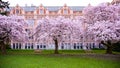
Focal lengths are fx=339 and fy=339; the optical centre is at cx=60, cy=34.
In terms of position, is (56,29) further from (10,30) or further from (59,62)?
(59,62)

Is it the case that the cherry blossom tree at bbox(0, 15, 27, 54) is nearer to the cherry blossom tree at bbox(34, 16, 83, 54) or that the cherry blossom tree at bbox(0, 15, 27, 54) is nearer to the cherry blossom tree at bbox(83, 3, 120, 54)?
the cherry blossom tree at bbox(34, 16, 83, 54)

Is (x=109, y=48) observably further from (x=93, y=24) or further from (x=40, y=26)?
(x=40, y=26)

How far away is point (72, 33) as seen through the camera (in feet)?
163

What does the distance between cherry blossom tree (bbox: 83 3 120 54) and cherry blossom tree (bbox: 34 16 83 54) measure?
2966 mm

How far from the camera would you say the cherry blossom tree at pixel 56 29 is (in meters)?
47.9

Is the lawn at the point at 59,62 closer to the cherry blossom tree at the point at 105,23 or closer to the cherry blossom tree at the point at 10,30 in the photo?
the cherry blossom tree at the point at 105,23

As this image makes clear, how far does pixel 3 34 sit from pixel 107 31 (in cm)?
1423

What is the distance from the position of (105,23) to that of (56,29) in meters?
7.06

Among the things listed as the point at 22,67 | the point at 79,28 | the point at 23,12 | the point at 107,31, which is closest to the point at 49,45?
the point at 23,12

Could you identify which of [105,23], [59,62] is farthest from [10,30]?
Result: [59,62]

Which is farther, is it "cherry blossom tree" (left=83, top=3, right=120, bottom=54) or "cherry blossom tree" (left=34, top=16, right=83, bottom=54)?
"cherry blossom tree" (left=34, top=16, right=83, bottom=54)

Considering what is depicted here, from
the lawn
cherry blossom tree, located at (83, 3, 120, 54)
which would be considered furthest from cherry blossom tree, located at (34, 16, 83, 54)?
the lawn

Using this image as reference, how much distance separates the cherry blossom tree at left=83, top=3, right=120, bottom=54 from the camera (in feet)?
144

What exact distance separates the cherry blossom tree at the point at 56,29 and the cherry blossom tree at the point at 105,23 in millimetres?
2966
